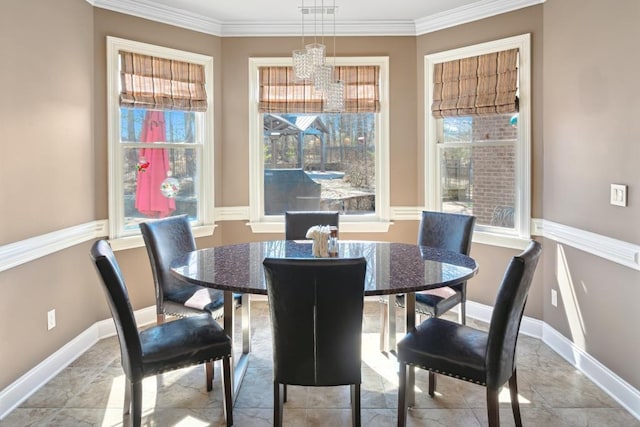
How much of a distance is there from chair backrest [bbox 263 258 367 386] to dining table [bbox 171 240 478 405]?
162 millimetres

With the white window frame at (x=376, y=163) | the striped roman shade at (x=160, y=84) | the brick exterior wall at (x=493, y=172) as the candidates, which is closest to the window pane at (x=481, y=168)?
the brick exterior wall at (x=493, y=172)

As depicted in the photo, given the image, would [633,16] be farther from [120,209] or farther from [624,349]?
[120,209]

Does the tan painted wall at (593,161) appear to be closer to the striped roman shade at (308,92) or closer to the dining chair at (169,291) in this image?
the striped roman shade at (308,92)

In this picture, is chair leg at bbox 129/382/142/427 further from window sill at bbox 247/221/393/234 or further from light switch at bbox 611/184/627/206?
light switch at bbox 611/184/627/206

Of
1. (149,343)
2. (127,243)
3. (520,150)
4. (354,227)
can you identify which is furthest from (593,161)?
(127,243)

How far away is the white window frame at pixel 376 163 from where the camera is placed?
14.0 feet

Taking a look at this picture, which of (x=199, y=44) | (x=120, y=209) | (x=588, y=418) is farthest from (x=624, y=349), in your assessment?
(x=199, y=44)

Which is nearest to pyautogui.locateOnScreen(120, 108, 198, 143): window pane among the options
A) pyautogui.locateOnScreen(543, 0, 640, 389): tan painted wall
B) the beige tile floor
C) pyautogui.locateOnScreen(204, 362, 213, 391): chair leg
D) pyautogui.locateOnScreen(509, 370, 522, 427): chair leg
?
the beige tile floor

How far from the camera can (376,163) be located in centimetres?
438

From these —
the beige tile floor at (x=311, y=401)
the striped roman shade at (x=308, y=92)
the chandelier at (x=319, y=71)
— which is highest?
the striped roman shade at (x=308, y=92)

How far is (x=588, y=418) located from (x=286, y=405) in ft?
5.20

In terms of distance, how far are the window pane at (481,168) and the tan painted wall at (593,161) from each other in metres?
0.35

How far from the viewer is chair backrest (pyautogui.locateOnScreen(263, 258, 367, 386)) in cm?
179

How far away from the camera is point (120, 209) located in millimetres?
3635
